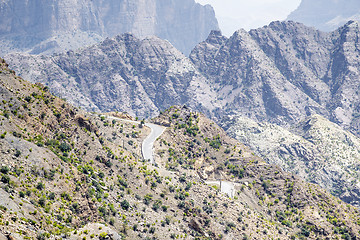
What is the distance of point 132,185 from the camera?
81.2 meters

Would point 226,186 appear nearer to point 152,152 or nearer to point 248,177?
point 248,177

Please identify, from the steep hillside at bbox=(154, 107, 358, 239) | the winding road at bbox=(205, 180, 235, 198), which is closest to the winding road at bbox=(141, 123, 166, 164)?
the steep hillside at bbox=(154, 107, 358, 239)

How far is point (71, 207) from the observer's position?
2295 inches

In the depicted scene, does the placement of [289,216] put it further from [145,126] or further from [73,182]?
[73,182]

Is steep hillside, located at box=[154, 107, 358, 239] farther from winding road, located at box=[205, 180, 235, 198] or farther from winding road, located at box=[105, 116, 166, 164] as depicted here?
winding road, located at box=[105, 116, 166, 164]

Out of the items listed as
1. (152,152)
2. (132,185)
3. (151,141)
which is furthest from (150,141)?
(132,185)

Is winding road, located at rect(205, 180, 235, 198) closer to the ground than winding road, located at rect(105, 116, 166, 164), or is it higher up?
closer to the ground

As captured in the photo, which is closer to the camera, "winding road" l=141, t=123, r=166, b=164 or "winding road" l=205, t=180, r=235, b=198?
"winding road" l=205, t=180, r=235, b=198

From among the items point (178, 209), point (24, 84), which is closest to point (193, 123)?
point (178, 209)

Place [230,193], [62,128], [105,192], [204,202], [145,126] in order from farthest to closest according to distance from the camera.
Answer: [145,126] → [230,193] → [204,202] → [62,128] → [105,192]

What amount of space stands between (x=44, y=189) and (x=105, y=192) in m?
15.1

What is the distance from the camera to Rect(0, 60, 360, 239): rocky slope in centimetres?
5628

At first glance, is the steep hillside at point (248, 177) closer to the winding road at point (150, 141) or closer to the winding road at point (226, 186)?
the winding road at point (226, 186)

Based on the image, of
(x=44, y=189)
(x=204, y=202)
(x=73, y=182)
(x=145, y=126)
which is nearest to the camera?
(x=44, y=189)
